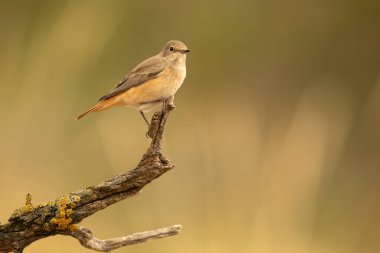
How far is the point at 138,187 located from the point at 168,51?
0.81 metres

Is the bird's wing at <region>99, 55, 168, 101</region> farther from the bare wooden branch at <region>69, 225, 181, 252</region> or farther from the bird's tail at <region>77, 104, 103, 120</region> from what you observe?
the bare wooden branch at <region>69, 225, 181, 252</region>

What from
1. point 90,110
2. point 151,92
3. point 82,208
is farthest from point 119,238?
point 151,92

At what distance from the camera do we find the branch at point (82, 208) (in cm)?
280

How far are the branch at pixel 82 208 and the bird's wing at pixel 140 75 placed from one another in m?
0.44

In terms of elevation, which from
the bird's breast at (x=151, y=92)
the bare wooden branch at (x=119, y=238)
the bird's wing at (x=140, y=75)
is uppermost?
the bird's wing at (x=140, y=75)

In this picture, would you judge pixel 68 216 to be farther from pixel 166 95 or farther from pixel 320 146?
pixel 320 146

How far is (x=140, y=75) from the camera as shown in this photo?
3.28 m

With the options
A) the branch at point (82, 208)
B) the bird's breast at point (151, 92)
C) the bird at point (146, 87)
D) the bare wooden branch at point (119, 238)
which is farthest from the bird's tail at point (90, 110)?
the bare wooden branch at point (119, 238)

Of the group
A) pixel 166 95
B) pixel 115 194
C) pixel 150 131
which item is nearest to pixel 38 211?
pixel 115 194

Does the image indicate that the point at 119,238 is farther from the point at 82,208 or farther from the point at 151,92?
the point at 151,92

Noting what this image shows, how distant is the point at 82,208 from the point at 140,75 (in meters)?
0.74

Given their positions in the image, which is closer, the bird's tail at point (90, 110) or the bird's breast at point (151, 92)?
the bird's tail at point (90, 110)

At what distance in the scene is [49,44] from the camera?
550cm

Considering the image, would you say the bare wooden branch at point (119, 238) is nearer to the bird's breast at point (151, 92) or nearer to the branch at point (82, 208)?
the branch at point (82, 208)
